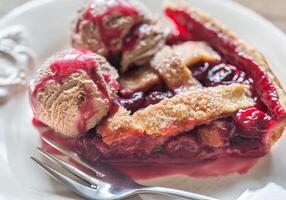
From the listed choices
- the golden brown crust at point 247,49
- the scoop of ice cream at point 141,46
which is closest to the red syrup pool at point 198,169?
the golden brown crust at point 247,49

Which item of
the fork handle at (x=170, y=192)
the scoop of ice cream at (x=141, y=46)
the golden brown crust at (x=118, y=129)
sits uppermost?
the scoop of ice cream at (x=141, y=46)

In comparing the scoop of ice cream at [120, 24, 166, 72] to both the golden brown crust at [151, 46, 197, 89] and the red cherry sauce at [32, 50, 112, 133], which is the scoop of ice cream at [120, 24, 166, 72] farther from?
the red cherry sauce at [32, 50, 112, 133]

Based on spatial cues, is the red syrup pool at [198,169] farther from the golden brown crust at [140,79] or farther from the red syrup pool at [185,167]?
the golden brown crust at [140,79]

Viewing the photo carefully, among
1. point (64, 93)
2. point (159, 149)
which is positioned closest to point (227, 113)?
point (159, 149)

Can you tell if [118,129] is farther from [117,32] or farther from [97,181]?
[117,32]

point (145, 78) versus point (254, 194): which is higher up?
point (145, 78)

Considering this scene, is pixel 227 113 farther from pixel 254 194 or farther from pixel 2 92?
pixel 2 92

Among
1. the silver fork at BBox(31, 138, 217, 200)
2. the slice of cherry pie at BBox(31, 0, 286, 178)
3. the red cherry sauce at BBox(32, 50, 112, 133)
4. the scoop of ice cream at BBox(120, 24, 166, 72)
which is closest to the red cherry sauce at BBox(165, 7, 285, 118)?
the slice of cherry pie at BBox(31, 0, 286, 178)
